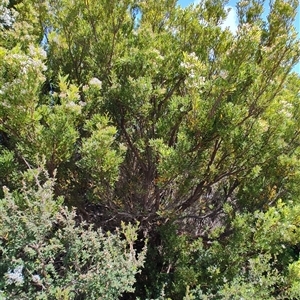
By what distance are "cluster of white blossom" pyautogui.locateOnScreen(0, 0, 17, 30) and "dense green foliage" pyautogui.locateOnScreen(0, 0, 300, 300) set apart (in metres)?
0.02

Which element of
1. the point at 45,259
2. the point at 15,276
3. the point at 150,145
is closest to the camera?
the point at 15,276

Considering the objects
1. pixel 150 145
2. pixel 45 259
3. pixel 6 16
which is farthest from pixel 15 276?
pixel 6 16

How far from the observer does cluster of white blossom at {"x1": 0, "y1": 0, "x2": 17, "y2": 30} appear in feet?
12.5

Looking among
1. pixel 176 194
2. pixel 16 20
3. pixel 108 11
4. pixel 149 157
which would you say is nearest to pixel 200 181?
pixel 176 194

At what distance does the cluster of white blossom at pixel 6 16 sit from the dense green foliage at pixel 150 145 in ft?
0.05

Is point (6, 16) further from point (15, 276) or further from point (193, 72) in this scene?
point (15, 276)

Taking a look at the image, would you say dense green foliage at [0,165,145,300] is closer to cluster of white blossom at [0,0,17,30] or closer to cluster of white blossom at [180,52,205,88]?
cluster of white blossom at [180,52,205,88]

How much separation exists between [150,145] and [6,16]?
229 cm

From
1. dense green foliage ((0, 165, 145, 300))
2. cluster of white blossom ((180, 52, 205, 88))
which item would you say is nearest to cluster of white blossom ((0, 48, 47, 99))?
dense green foliage ((0, 165, 145, 300))

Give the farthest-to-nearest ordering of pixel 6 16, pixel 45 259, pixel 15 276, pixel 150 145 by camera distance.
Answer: pixel 6 16, pixel 150 145, pixel 45 259, pixel 15 276

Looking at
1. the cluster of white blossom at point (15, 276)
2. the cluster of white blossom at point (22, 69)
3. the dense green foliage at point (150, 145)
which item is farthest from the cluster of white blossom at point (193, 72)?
the cluster of white blossom at point (15, 276)

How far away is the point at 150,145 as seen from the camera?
2895mm

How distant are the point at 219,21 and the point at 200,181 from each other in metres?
1.70

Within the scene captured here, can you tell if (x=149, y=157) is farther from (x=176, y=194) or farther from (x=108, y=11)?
(x=108, y=11)
